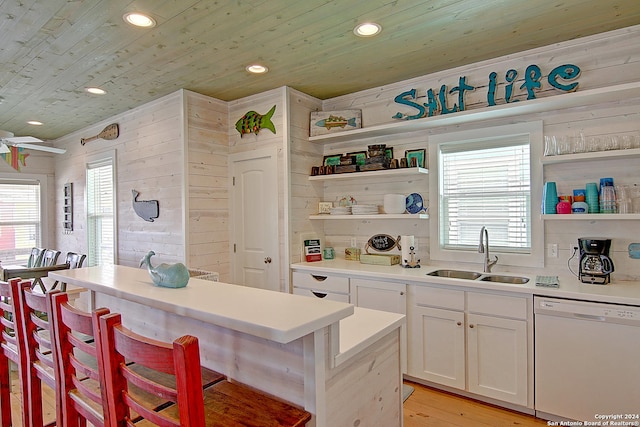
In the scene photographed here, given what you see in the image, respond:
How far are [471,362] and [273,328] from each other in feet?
7.20

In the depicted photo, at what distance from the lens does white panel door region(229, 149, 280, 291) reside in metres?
3.80

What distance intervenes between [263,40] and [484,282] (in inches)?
91.5

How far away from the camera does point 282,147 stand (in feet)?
12.2

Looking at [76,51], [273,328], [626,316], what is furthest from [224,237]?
[626,316]

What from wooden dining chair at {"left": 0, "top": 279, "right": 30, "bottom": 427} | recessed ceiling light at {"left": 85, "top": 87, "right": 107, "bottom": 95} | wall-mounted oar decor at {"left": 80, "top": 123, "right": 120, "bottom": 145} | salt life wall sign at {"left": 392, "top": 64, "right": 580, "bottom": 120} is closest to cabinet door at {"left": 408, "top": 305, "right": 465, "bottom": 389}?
salt life wall sign at {"left": 392, "top": 64, "right": 580, "bottom": 120}

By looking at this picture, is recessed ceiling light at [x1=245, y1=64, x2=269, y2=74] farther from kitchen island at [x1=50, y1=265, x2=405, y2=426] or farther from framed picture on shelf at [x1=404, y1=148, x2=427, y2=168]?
kitchen island at [x1=50, y1=265, x2=405, y2=426]

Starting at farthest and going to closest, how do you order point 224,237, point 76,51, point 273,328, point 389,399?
→ point 224,237, point 76,51, point 389,399, point 273,328

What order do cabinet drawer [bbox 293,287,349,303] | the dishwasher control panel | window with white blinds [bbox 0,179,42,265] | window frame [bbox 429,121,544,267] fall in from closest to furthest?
the dishwasher control panel, window frame [bbox 429,121,544,267], cabinet drawer [bbox 293,287,349,303], window with white blinds [bbox 0,179,42,265]

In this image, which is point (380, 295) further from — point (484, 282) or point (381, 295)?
point (484, 282)

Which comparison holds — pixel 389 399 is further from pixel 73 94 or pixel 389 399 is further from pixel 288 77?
pixel 73 94

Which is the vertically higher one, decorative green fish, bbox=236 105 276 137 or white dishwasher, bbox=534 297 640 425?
decorative green fish, bbox=236 105 276 137

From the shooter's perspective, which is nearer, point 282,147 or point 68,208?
point 282,147

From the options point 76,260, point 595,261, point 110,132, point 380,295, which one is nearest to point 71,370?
point 380,295

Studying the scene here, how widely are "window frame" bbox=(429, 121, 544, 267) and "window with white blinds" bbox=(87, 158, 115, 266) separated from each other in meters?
3.85
